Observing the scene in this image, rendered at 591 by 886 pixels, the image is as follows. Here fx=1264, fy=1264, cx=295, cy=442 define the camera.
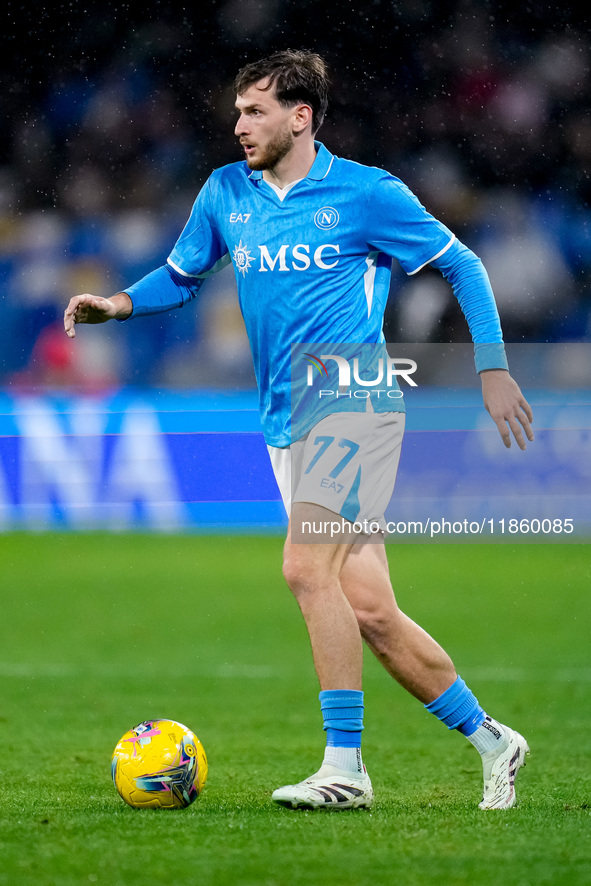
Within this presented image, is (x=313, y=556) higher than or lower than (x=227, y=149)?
lower

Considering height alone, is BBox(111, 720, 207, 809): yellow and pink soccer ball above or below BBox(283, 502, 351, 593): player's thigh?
below

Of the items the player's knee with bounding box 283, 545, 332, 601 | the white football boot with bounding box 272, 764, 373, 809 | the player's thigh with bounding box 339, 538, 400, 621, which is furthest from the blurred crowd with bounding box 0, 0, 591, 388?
the white football boot with bounding box 272, 764, 373, 809

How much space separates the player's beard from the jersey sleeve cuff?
0.81m

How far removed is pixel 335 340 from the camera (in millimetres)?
3504

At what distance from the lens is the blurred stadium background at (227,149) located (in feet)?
38.1

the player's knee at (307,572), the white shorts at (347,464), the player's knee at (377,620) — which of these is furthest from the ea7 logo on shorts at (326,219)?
the player's knee at (377,620)

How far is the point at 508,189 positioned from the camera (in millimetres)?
11969

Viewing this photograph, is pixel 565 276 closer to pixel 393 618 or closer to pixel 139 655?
pixel 139 655

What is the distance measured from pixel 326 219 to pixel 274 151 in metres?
→ 0.27

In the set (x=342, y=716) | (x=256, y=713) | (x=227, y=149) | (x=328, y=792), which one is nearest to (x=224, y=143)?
(x=227, y=149)

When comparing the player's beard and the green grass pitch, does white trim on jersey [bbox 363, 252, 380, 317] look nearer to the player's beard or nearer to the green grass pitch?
the player's beard

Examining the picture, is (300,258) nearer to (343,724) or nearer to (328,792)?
(343,724)

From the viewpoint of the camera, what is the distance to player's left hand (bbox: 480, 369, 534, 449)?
332cm

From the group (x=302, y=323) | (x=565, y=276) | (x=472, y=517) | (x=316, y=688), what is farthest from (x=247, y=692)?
(x=565, y=276)
